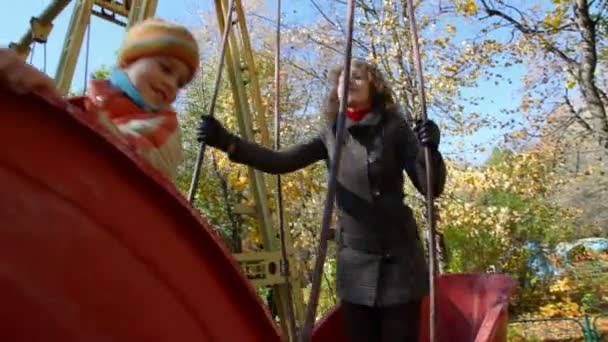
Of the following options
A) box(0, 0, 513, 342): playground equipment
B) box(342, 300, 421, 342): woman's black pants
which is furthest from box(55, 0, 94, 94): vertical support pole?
box(0, 0, 513, 342): playground equipment

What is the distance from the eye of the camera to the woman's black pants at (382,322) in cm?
178

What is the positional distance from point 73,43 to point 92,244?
2.44 meters

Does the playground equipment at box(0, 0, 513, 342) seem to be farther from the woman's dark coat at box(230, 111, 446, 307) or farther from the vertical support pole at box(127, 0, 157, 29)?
the vertical support pole at box(127, 0, 157, 29)

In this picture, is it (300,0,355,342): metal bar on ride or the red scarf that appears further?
the red scarf

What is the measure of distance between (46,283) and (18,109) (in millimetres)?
201

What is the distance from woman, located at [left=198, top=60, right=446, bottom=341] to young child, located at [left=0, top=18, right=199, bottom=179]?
658 millimetres

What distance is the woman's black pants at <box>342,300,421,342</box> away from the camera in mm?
1782

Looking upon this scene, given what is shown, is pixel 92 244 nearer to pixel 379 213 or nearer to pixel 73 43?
pixel 379 213

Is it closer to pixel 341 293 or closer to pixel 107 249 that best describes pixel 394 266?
pixel 341 293

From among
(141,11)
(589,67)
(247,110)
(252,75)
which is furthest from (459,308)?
(589,67)

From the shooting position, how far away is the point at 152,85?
1176 mm

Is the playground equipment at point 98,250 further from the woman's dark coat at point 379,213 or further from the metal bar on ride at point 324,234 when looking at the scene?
the woman's dark coat at point 379,213

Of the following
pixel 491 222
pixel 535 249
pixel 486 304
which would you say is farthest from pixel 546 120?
pixel 486 304

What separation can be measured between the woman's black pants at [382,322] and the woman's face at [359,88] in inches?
24.8
